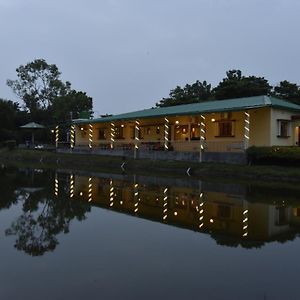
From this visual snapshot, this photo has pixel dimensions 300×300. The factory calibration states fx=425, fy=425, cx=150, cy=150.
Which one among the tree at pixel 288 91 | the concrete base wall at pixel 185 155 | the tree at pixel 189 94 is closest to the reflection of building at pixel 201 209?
the concrete base wall at pixel 185 155

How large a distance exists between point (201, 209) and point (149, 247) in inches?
182

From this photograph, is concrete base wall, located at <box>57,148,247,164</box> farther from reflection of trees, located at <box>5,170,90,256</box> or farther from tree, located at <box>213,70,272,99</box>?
tree, located at <box>213,70,272,99</box>

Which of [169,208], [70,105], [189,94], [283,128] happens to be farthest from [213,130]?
[70,105]

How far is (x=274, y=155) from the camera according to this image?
2181cm

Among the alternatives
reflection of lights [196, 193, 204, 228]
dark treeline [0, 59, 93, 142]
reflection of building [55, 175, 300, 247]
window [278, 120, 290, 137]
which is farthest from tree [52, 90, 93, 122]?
reflection of lights [196, 193, 204, 228]

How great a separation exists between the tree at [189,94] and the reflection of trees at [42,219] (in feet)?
116

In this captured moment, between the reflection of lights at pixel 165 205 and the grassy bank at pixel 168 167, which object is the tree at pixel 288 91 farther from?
the reflection of lights at pixel 165 205

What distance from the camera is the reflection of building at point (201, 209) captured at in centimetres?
943

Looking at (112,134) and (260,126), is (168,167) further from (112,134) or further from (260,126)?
(112,134)

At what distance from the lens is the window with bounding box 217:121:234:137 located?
2833 cm

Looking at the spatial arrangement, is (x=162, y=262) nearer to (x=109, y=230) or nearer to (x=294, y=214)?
(x=109, y=230)

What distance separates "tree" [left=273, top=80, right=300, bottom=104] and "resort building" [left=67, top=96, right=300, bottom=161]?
11.9 metres

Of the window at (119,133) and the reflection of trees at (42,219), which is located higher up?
the window at (119,133)

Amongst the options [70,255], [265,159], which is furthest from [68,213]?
[265,159]
